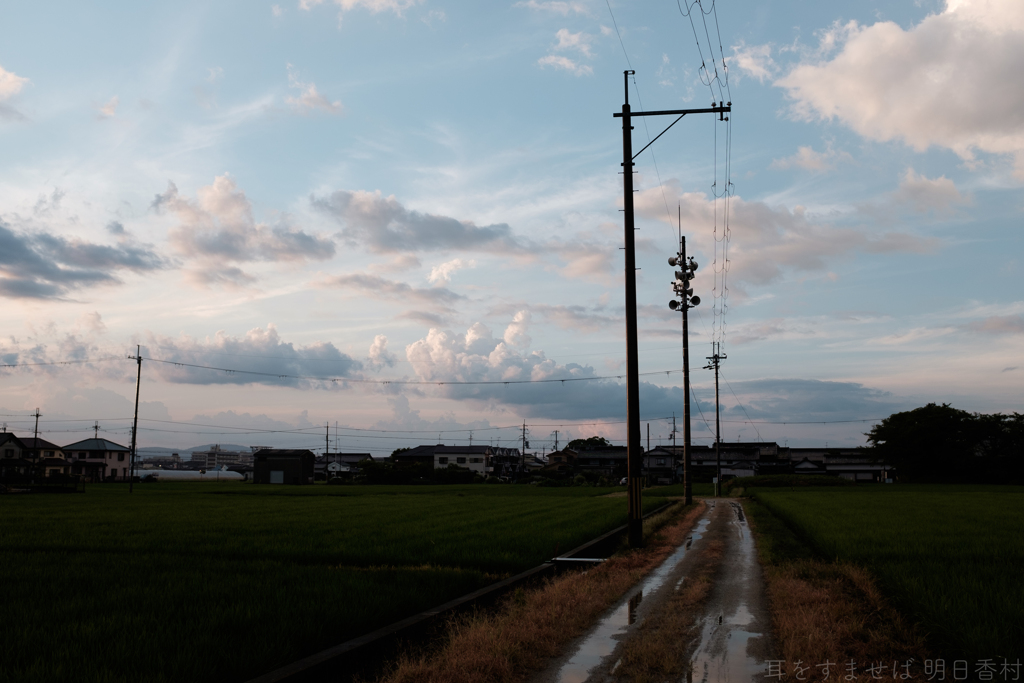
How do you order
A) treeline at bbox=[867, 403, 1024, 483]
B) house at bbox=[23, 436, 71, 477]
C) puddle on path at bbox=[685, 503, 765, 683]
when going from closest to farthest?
1. puddle on path at bbox=[685, 503, 765, 683]
2. treeline at bbox=[867, 403, 1024, 483]
3. house at bbox=[23, 436, 71, 477]

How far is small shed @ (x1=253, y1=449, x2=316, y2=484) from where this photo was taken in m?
92.4

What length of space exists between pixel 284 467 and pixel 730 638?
306ft

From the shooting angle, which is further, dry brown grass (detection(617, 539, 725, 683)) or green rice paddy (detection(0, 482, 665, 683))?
dry brown grass (detection(617, 539, 725, 683))

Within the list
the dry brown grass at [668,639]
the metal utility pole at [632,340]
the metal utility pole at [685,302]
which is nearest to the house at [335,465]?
the metal utility pole at [685,302]

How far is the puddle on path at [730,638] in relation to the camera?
596cm

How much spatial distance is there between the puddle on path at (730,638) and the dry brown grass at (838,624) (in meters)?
0.28

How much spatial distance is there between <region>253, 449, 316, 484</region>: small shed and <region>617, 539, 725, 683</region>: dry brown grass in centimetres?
8840

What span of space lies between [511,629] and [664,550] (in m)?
9.63

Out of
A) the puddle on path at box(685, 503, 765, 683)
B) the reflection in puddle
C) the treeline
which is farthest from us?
the treeline

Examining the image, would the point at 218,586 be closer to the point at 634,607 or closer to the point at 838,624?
the point at 634,607

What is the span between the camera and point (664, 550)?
619 inches

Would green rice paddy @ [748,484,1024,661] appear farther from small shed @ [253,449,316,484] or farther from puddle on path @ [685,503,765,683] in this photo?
small shed @ [253,449,316,484]

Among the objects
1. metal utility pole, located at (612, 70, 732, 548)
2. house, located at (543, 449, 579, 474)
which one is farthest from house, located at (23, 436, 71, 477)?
metal utility pole, located at (612, 70, 732, 548)

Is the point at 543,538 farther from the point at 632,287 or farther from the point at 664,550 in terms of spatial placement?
the point at 632,287
